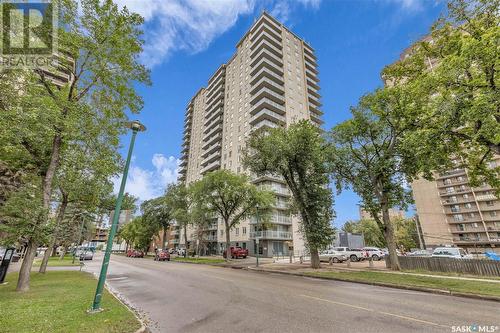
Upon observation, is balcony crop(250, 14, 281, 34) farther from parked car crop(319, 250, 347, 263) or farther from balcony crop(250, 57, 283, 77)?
parked car crop(319, 250, 347, 263)

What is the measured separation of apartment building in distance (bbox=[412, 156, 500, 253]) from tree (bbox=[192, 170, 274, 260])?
49802 mm

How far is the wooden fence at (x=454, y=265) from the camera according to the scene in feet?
48.9

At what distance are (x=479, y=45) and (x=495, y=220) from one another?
2677 inches

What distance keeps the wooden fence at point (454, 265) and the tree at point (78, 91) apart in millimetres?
24117

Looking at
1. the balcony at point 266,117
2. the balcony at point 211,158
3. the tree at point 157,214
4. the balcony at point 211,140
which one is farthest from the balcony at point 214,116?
the tree at point 157,214

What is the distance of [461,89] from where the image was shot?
13188mm

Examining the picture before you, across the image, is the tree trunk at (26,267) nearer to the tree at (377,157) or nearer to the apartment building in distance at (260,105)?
the tree at (377,157)

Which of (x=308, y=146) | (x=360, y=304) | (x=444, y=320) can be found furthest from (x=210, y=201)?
(x=444, y=320)

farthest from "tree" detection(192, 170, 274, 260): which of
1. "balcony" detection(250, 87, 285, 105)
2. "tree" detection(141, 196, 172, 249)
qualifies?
"balcony" detection(250, 87, 285, 105)

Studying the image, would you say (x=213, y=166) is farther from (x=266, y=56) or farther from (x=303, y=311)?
(x=303, y=311)

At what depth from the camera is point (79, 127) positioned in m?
12.2

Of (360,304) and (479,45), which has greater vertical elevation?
(479,45)

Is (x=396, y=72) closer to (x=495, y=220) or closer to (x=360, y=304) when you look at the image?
(x=360, y=304)

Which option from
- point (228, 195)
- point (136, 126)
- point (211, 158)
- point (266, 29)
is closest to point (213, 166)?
point (211, 158)
